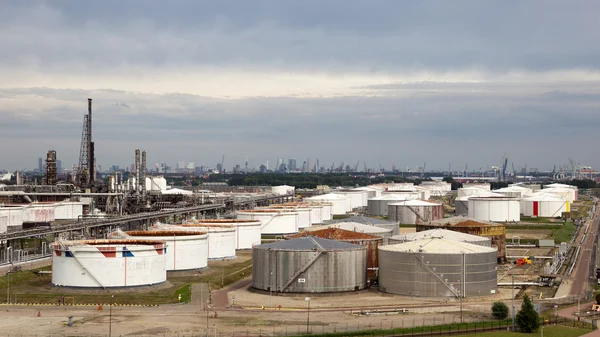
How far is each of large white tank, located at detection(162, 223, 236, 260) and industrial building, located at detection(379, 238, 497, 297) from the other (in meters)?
31.3

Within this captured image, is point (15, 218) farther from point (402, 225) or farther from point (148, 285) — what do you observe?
point (402, 225)

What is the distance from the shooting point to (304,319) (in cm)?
6438

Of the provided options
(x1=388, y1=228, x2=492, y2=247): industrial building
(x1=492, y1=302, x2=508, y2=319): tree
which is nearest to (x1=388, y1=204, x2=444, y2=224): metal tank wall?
(x1=388, y1=228, x2=492, y2=247): industrial building

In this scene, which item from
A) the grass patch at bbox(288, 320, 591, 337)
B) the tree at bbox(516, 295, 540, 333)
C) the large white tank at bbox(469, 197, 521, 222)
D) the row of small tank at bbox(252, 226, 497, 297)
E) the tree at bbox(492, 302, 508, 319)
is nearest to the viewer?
the grass patch at bbox(288, 320, 591, 337)

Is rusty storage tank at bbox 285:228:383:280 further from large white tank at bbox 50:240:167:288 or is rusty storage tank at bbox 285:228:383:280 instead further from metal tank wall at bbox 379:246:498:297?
large white tank at bbox 50:240:167:288

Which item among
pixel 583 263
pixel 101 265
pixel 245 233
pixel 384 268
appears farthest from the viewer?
pixel 245 233

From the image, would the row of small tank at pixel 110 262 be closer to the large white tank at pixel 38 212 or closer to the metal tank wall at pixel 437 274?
the metal tank wall at pixel 437 274

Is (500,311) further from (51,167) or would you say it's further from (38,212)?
(51,167)

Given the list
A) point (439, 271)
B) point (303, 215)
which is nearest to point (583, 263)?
point (439, 271)

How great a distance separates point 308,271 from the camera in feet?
254

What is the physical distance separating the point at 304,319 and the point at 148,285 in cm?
2023

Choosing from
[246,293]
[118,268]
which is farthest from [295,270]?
[118,268]

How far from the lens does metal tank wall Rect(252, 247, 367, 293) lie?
77375 mm

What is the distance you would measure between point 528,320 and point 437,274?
15885 mm
